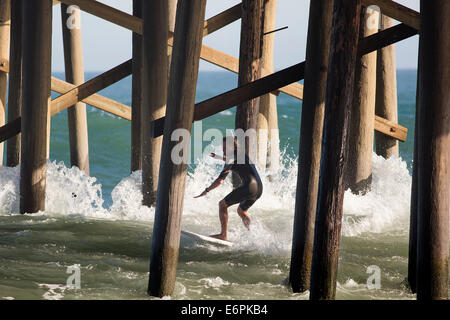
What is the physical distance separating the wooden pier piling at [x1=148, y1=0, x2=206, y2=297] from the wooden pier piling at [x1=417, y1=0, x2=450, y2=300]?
140 cm

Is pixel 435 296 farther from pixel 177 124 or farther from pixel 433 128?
pixel 177 124

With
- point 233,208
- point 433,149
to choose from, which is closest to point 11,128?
point 233,208

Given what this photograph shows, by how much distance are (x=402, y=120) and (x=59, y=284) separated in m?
26.9

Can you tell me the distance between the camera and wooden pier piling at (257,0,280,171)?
875cm

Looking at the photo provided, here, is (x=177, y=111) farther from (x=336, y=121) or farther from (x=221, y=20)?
(x=221, y=20)

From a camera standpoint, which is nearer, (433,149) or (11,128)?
(433,149)

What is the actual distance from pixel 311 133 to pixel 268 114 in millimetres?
4075

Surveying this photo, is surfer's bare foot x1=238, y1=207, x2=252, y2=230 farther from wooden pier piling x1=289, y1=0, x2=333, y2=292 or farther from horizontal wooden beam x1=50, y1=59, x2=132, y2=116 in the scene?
wooden pier piling x1=289, y1=0, x2=333, y2=292

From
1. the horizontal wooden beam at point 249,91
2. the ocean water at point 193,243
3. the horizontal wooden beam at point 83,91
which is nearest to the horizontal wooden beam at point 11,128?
the horizontal wooden beam at point 83,91

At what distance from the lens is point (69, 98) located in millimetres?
8172

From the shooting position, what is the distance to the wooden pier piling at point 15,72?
8.77m

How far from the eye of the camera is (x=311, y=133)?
206 inches

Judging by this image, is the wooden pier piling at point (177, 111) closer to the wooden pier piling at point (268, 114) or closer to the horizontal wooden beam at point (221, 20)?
the horizontal wooden beam at point (221, 20)

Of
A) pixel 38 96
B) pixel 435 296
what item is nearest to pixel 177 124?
pixel 435 296
